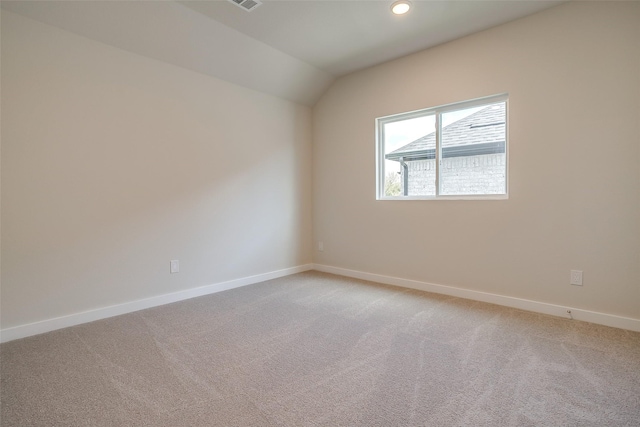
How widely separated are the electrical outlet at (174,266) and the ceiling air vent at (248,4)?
2.39 m

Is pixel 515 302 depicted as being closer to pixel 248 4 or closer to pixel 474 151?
pixel 474 151

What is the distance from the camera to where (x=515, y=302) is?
2709 millimetres

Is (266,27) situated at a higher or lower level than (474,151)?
higher

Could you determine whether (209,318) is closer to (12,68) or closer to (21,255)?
(21,255)

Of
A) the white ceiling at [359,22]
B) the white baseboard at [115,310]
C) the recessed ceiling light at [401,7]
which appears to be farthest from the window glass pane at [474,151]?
the white baseboard at [115,310]

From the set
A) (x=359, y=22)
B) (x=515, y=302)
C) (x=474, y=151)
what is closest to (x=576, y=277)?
(x=515, y=302)

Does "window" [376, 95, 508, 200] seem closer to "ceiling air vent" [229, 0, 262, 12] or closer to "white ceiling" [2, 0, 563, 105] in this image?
"white ceiling" [2, 0, 563, 105]

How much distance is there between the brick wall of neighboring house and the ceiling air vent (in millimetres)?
2230

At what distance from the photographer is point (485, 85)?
2846mm

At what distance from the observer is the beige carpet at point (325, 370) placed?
1340mm

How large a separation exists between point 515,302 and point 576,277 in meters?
0.51

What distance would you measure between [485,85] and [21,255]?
4143mm

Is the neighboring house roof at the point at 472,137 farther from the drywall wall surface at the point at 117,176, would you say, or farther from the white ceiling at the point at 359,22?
the drywall wall surface at the point at 117,176

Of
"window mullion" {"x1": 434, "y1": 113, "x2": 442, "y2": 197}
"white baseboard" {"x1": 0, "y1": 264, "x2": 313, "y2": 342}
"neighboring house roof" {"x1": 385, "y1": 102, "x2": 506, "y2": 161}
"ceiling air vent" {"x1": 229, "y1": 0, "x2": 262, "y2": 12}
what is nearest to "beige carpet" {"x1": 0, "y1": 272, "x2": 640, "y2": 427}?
"white baseboard" {"x1": 0, "y1": 264, "x2": 313, "y2": 342}
